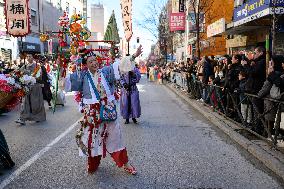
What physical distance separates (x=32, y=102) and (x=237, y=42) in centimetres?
1516

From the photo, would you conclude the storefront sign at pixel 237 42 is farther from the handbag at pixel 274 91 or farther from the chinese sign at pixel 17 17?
the handbag at pixel 274 91

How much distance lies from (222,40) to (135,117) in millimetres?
19792

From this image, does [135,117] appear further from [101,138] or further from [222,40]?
[222,40]

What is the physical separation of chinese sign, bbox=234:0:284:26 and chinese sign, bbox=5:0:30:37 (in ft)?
28.0

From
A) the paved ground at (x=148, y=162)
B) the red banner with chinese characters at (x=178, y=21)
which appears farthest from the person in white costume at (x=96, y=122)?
the red banner with chinese characters at (x=178, y=21)

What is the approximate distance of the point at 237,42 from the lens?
906 inches

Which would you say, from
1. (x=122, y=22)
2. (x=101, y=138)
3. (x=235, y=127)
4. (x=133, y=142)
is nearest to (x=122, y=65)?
(x=101, y=138)

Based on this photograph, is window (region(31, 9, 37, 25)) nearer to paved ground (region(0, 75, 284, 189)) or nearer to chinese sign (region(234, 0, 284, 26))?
chinese sign (region(234, 0, 284, 26))

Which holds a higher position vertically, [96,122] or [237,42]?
[237,42]

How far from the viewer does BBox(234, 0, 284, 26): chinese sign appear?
1330 centimetres

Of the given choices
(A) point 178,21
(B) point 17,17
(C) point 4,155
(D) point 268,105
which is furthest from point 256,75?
(A) point 178,21

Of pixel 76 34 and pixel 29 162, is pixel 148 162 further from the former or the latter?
pixel 76 34

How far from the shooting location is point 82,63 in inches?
232

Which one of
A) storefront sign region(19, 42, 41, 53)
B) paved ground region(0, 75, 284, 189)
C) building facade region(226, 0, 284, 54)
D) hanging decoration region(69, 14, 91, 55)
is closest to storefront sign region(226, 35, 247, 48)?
building facade region(226, 0, 284, 54)
